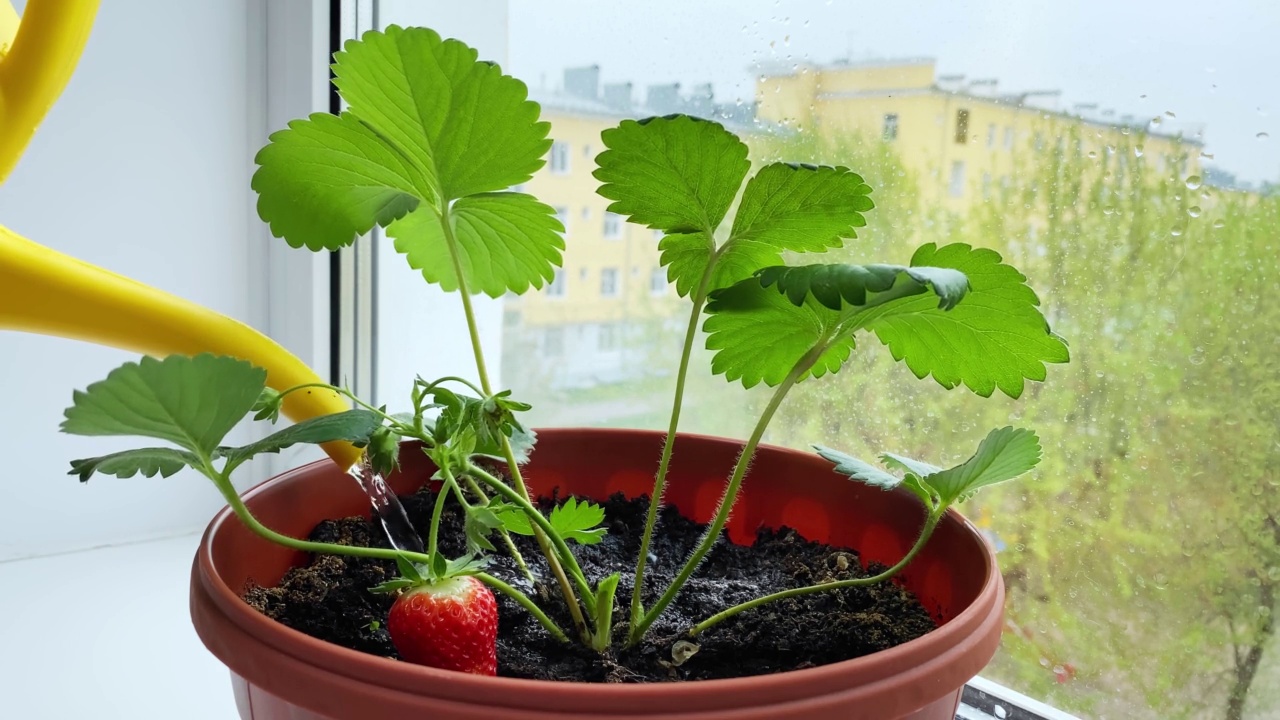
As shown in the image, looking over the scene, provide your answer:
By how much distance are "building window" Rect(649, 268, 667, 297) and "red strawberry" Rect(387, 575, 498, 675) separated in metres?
0.59

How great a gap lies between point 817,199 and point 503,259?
0.28m

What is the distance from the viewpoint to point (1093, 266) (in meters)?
0.68

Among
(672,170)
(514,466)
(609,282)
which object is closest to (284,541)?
(514,466)

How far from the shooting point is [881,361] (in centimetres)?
83

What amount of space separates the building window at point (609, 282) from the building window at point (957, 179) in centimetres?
45

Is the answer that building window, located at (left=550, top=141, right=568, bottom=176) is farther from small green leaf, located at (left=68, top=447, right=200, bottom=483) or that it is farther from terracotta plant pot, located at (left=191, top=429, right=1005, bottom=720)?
small green leaf, located at (left=68, top=447, right=200, bottom=483)

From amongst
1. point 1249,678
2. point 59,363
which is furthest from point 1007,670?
point 59,363

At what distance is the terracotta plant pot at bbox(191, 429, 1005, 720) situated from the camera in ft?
1.22

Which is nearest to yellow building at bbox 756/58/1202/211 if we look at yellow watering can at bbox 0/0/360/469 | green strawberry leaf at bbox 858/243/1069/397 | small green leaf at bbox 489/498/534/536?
green strawberry leaf at bbox 858/243/1069/397

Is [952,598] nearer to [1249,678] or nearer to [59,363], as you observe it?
[1249,678]

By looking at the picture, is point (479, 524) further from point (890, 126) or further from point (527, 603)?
point (890, 126)

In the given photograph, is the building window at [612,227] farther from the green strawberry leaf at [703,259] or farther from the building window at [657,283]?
the green strawberry leaf at [703,259]

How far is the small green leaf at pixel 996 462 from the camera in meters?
0.53

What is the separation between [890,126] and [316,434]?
1.78 feet
